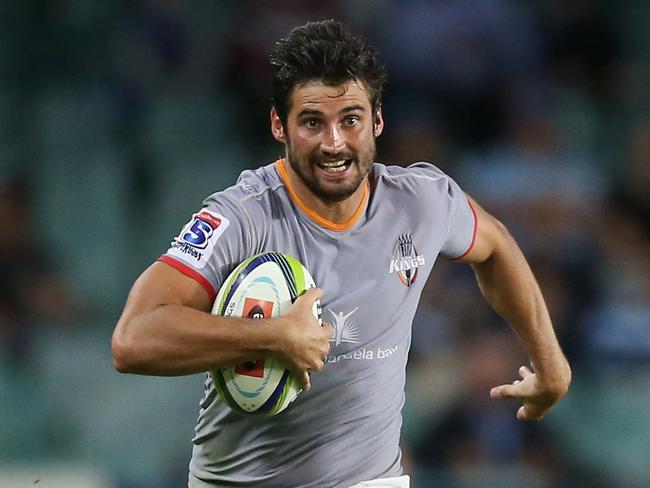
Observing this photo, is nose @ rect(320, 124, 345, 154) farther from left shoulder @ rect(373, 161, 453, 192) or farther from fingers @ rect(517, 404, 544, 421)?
fingers @ rect(517, 404, 544, 421)

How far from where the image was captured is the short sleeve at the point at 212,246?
336 cm

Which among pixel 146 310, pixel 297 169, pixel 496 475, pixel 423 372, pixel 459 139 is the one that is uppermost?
pixel 459 139

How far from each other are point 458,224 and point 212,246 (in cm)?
109

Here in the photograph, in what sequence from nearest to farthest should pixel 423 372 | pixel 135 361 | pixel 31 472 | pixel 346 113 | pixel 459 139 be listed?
pixel 135 361 < pixel 346 113 < pixel 31 472 < pixel 423 372 < pixel 459 139

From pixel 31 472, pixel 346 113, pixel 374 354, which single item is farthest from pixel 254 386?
pixel 31 472

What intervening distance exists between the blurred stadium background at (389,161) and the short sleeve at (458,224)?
2359mm

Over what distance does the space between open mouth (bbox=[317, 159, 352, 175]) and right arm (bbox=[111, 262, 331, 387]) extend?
22.2 inches

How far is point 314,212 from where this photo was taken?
372cm

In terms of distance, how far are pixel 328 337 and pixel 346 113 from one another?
2.40 feet

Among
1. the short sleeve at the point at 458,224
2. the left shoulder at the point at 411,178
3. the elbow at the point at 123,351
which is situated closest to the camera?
the elbow at the point at 123,351

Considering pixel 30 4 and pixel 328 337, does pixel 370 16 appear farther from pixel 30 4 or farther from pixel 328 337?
pixel 328 337

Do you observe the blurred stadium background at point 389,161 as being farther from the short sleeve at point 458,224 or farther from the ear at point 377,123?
the ear at point 377,123

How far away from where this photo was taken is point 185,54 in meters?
7.83

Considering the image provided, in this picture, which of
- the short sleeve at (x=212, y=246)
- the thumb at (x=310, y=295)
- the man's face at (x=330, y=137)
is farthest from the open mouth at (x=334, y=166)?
the thumb at (x=310, y=295)
